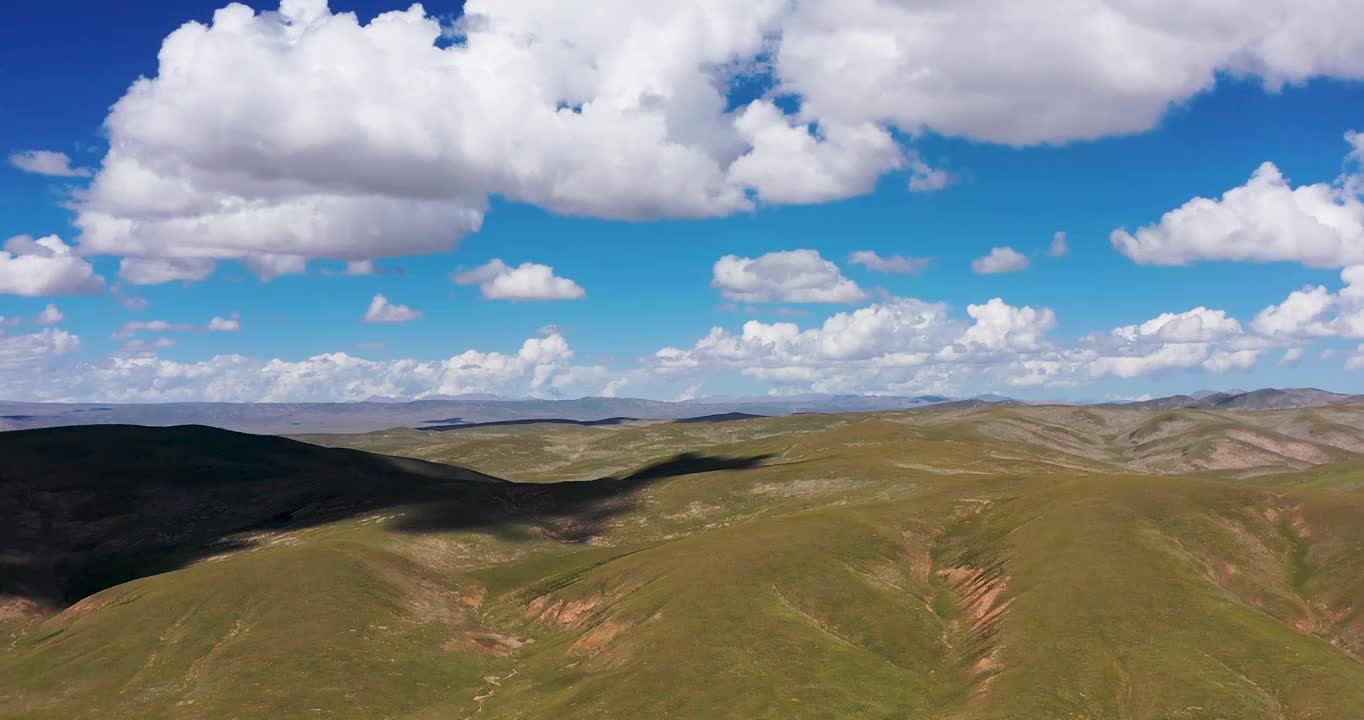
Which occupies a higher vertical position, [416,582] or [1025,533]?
[1025,533]

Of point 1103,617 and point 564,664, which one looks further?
point 564,664

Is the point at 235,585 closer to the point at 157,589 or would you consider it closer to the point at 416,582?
the point at 157,589

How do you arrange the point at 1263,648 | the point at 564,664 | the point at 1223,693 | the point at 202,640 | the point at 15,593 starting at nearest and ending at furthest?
the point at 1223,693
the point at 1263,648
the point at 564,664
the point at 202,640
the point at 15,593

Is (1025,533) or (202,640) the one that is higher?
(1025,533)

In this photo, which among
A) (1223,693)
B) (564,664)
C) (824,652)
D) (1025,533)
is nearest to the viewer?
(1223,693)

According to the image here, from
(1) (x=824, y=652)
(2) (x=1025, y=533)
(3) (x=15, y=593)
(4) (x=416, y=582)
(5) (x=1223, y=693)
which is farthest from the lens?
(3) (x=15, y=593)

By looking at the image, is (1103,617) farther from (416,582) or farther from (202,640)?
(202,640)

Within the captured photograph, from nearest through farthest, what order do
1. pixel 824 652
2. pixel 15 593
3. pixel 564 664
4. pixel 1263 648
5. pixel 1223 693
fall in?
pixel 1223 693 → pixel 1263 648 → pixel 824 652 → pixel 564 664 → pixel 15 593

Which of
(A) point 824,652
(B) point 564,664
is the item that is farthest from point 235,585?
(A) point 824,652

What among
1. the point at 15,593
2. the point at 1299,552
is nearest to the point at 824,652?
the point at 1299,552

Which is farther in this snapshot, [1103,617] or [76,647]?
[76,647]
